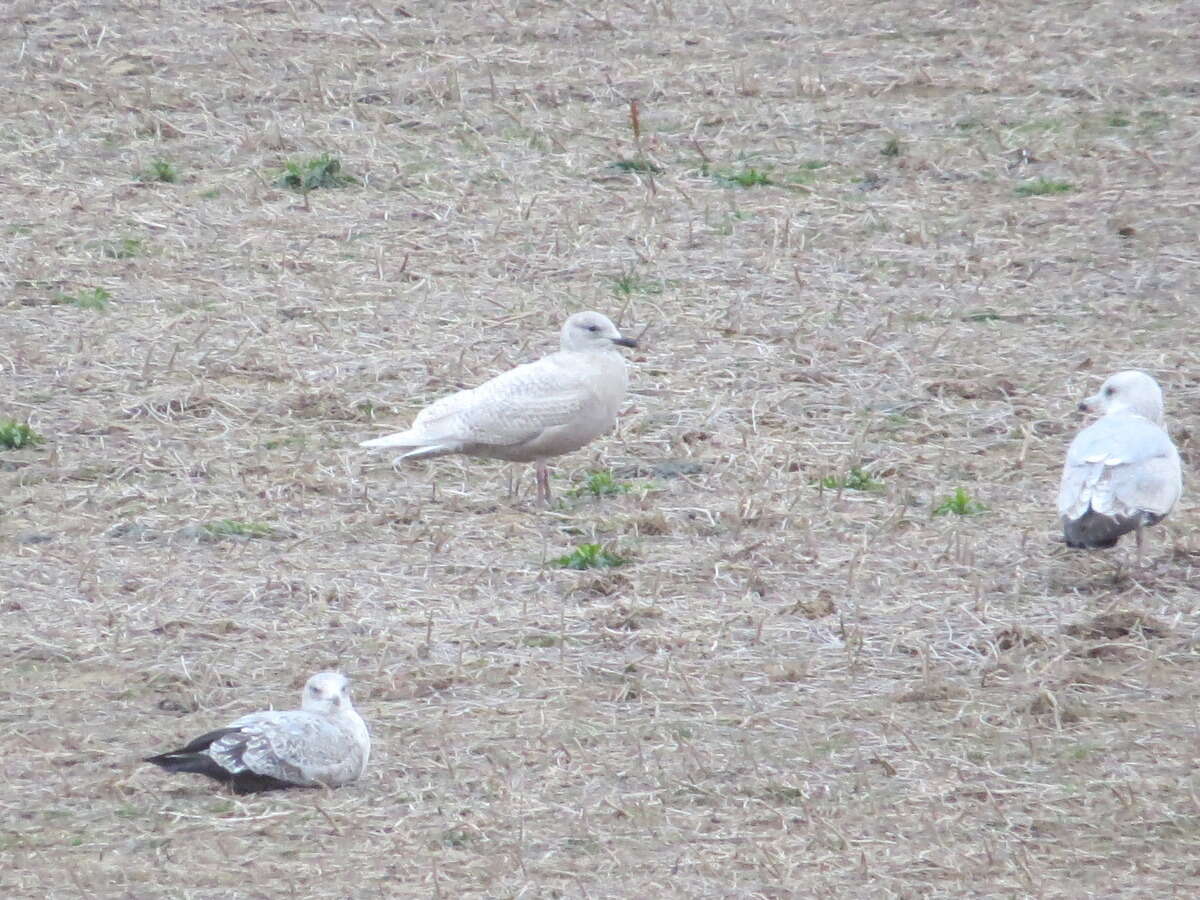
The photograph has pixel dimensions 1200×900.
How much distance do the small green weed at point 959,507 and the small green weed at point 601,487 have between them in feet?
3.65

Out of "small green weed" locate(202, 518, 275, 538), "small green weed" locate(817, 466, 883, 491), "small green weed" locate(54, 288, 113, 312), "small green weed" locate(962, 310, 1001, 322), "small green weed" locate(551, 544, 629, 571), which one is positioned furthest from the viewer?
"small green weed" locate(54, 288, 113, 312)

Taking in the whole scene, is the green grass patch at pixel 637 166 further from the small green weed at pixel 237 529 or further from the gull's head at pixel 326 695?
the gull's head at pixel 326 695

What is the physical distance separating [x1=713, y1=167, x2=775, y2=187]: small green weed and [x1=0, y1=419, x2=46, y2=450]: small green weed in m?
4.48

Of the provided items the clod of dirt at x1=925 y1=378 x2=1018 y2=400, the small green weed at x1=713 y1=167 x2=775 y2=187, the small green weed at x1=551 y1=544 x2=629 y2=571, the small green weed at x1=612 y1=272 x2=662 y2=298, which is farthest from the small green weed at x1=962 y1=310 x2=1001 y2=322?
the small green weed at x1=551 y1=544 x2=629 y2=571

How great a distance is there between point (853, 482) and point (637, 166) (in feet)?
14.2

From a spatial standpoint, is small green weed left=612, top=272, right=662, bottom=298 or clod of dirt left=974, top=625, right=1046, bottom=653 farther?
small green weed left=612, top=272, right=662, bottom=298

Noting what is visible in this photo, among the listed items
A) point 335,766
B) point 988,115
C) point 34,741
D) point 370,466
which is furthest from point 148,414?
point 988,115

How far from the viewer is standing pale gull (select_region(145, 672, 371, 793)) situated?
16.3ft

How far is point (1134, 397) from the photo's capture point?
7250 millimetres

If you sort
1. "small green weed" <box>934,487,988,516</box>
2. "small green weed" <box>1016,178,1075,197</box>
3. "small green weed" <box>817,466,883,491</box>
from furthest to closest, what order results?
1. "small green weed" <box>1016,178,1075,197</box>
2. "small green weed" <box>817,466,883,491</box>
3. "small green weed" <box>934,487,988,516</box>

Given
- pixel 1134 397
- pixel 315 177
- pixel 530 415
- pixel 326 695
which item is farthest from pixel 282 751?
pixel 315 177

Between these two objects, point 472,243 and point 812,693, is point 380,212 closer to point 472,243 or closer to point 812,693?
point 472,243

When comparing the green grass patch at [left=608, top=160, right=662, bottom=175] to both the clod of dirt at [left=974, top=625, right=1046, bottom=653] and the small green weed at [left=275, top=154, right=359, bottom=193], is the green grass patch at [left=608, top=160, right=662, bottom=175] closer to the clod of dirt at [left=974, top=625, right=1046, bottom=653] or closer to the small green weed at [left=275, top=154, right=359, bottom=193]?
the small green weed at [left=275, top=154, right=359, bottom=193]

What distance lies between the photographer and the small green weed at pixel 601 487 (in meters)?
7.43
